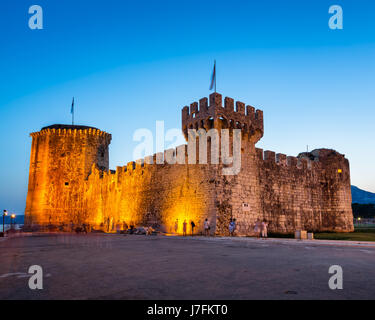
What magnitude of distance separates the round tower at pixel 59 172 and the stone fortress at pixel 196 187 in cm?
11

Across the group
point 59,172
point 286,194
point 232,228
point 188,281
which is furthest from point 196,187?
point 59,172

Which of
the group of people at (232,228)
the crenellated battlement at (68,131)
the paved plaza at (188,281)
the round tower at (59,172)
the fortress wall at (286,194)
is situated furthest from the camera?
the crenellated battlement at (68,131)

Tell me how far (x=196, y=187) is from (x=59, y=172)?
846 inches

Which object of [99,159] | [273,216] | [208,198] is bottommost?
[273,216]

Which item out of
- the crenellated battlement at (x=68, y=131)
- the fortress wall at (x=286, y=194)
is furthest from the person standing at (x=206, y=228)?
the crenellated battlement at (x=68, y=131)

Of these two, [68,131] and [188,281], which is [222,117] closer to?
[188,281]

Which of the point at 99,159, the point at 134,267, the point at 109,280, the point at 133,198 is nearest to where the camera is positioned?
the point at 109,280

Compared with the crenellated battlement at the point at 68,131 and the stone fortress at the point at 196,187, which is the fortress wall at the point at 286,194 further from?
the crenellated battlement at the point at 68,131

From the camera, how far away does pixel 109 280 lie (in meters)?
4.30

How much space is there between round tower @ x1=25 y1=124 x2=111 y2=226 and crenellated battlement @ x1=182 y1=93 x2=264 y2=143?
18950 millimetres

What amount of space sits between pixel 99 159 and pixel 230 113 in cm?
2218

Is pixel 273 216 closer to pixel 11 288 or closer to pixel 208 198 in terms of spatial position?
pixel 208 198

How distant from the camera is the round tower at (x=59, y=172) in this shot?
3275 cm
